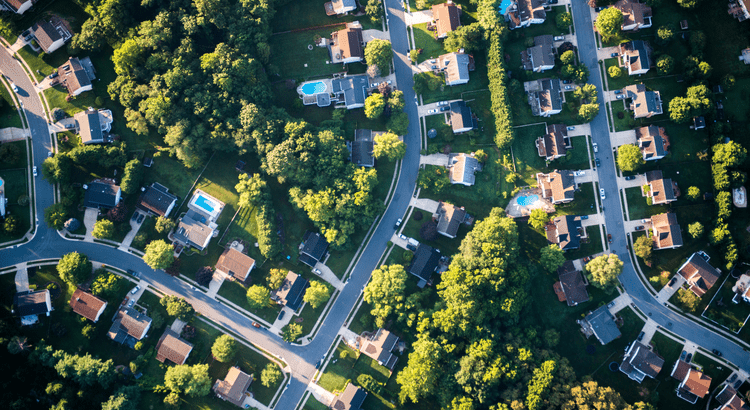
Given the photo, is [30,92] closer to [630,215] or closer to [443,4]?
[443,4]

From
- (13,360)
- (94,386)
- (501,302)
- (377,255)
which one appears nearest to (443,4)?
(377,255)

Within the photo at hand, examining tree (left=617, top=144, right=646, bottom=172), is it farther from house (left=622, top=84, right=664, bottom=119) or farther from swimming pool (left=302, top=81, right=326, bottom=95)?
swimming pool (left=302, top=81, right=326, bottom=95)

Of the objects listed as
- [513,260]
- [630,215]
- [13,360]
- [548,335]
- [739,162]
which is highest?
[739,162]

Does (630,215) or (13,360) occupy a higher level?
(630,215)

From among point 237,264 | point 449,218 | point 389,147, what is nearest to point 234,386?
point 237,264

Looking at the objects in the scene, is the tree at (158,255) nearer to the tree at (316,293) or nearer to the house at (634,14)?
the tree at (316,293)

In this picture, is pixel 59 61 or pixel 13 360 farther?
pixel 59 61

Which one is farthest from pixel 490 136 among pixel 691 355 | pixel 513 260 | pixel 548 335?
pixel 691 355
